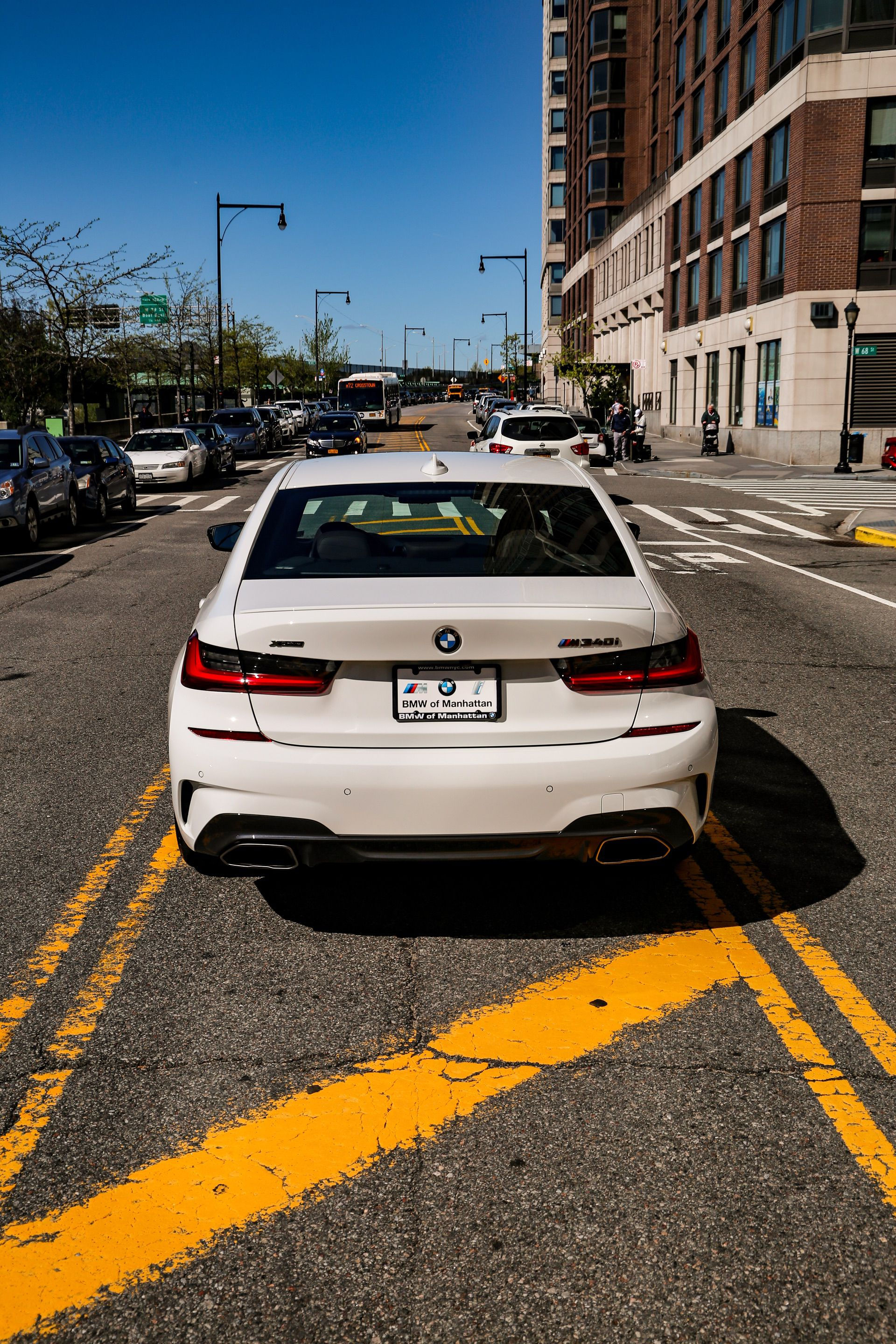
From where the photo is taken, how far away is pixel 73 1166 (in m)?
2.98

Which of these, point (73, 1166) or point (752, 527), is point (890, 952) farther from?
point (752, 527)

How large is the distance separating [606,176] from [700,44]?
31214mm

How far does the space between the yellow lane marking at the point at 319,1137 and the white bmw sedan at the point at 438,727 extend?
46 centimetres

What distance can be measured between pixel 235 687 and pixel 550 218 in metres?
122

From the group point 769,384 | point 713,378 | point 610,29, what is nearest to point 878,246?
point 769,384

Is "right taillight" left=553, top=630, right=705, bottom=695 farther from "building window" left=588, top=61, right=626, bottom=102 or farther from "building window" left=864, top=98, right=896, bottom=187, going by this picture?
"building window" left=588, top=61, right=626, bottom=102

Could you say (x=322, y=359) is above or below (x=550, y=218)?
below

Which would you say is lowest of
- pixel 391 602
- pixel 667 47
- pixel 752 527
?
pixel 752 527

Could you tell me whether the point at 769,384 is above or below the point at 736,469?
above

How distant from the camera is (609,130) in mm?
77250

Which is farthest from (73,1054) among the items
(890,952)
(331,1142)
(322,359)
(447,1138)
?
(322,359)

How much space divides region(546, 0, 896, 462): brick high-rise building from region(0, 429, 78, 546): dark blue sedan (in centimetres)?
2373

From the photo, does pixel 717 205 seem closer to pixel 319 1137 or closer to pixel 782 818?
pixel 782 818

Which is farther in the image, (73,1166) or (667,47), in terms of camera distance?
(667,47)
